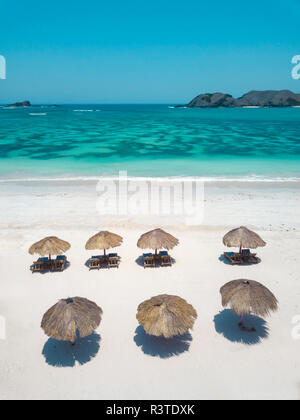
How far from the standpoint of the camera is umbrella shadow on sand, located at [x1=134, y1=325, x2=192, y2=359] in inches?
291

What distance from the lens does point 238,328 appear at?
8164mm

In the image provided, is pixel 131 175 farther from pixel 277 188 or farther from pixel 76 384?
pixel 76 384

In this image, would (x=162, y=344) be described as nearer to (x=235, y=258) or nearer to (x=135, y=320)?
(x=135, y=320)

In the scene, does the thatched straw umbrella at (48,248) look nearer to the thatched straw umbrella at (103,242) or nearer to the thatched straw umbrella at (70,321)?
the thatched straw umbrella at (103,242)

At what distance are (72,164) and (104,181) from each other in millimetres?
7615

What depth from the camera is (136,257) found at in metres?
11.8

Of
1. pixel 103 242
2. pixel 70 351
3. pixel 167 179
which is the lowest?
pixel 70 351

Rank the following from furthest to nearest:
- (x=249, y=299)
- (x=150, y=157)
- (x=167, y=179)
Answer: (x=150, y=157), (x=167, y=179), (x=249, y=299)

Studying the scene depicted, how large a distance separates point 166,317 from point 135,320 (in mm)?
1701

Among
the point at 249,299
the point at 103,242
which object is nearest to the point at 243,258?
the point at 249,299

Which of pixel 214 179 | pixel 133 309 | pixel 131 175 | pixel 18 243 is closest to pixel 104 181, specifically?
pixel 131 175

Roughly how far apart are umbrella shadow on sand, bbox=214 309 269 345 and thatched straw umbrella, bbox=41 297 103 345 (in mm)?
3370

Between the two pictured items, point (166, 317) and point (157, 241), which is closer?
point (166, 317)

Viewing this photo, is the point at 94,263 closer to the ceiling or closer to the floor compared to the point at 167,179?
closer to the floor
